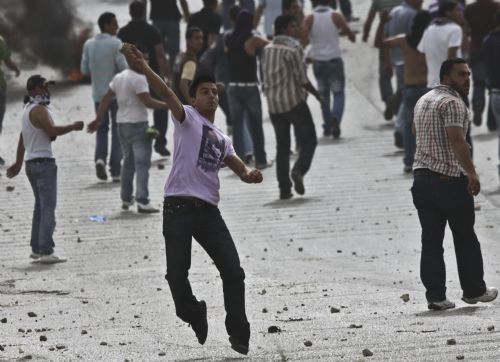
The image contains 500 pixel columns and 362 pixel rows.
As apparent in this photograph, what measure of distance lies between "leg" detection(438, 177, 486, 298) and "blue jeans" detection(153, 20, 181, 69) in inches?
505

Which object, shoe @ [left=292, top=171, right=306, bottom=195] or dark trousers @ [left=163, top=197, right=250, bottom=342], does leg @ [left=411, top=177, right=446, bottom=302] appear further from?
shoe @ [left=292, top=171, right=306, bottom=195]

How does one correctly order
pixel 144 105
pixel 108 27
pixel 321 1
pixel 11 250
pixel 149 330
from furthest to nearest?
1. pixel 321 1
2. pixel 108 27
3. pixel 144 105
4. pixel 11 250
5. pixel 149 330

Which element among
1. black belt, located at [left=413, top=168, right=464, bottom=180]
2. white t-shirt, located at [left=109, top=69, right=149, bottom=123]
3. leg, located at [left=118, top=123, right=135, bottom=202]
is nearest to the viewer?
black belt, located at [left=413, top=168, right=464, bottom=180]

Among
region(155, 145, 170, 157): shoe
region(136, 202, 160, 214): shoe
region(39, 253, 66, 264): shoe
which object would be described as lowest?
region(136, 202, 160, 214): shoe

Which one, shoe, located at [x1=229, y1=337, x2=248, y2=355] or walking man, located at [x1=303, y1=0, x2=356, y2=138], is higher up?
walking man, located at [x1=303, y1=0, x2=356, y2=138]

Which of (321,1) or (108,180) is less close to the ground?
(321,1)

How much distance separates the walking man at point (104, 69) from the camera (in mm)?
17859

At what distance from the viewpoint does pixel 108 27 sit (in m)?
17.9

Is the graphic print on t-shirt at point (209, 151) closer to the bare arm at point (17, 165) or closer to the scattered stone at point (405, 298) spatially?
the scattered stone at point (405, 298)

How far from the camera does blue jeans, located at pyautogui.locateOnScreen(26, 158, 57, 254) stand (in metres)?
14.2

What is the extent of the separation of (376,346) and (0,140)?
39.6 ft

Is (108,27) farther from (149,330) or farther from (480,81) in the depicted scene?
(149,330)

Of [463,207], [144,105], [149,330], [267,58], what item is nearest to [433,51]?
[267,58]

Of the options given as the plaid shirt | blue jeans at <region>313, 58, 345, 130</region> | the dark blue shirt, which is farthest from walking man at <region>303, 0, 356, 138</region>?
the plaid shirt
